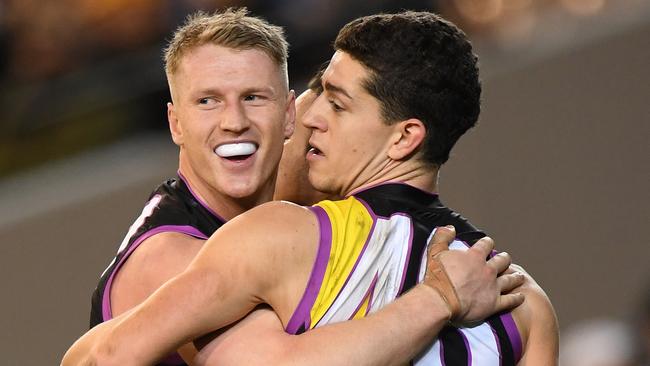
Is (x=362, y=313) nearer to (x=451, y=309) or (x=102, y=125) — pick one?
(x=451, y=309)

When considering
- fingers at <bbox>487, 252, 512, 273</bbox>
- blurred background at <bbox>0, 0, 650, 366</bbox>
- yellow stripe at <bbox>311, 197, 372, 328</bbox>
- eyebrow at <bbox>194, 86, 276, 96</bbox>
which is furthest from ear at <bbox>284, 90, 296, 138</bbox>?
blurred background at <bbox>0, 0, 650, 366</bbox>

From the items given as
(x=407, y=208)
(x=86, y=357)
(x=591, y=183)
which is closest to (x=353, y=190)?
(x=407, y=208)

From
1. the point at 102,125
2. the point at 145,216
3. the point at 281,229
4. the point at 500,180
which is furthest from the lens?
the point at 500,180

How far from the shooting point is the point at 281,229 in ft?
9.96

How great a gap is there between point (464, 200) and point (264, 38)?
4.39 m

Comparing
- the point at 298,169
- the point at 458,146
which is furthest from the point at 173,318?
the point at 458,146

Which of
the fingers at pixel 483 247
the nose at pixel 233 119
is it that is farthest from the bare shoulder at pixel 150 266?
the fingers at pixel 483 247

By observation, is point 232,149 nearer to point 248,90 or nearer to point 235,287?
point 248,90

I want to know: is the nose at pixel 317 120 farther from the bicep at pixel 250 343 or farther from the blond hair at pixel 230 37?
the bicep at pixel 250 343

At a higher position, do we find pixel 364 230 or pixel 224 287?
pixel 364 230

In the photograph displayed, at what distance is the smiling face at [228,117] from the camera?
3.67 metres

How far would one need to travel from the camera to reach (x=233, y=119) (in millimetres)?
3656

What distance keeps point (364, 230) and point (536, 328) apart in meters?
→ 0.57

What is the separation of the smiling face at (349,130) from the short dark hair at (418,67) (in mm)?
28
